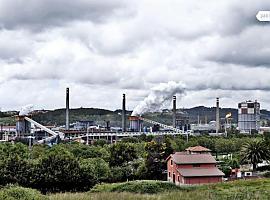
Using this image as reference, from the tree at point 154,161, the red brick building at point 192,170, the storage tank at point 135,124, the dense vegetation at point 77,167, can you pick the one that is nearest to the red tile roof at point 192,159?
the red brick building at point 192,170

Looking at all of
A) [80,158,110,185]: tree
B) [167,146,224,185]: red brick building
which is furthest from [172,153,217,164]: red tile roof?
[80,158,110,185]: tree

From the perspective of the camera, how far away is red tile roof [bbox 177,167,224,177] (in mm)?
32500

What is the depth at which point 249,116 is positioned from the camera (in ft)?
456

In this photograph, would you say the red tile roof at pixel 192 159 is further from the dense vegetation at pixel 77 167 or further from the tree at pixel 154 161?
the dense vegetation at pixel 77 167

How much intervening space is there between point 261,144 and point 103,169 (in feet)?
44.7

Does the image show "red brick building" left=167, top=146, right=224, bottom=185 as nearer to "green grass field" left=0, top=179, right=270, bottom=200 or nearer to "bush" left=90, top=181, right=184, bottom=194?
"green grass field" left=0, top=179, right=270, bottom=200

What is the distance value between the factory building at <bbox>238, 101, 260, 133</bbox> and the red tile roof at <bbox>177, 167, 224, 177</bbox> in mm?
107083

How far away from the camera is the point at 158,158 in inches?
1419

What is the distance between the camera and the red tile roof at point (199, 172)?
107 feet

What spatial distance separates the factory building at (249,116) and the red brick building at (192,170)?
106 metres

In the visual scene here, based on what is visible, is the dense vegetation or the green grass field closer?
the green grass field

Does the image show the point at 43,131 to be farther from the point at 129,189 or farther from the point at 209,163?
the point at 129,189

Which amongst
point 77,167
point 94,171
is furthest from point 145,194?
point 94,171

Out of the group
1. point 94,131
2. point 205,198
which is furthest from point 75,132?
point 205,198
